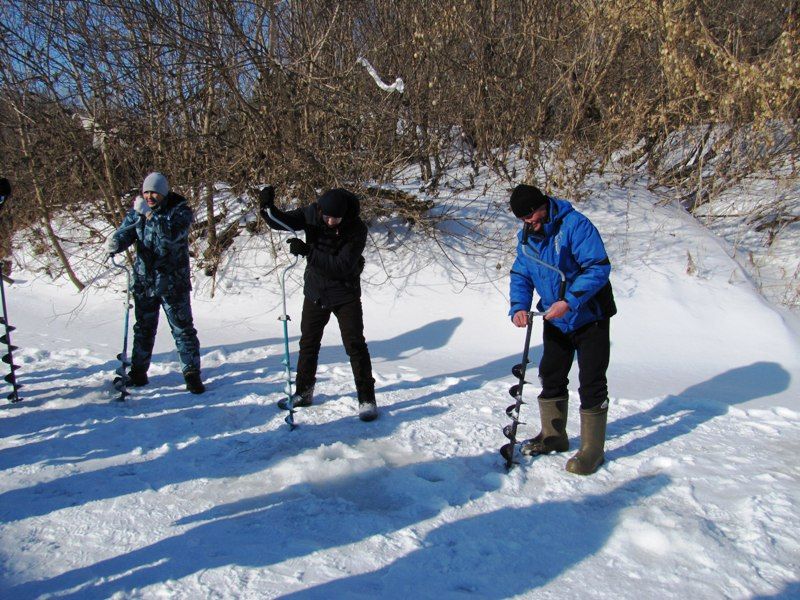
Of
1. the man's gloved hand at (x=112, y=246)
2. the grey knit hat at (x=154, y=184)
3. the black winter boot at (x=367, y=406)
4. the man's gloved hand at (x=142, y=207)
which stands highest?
the grey knit hat at (x=154, y=184)

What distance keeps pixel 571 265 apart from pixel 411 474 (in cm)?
165

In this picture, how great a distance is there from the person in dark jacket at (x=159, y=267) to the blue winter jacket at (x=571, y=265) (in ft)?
9.54

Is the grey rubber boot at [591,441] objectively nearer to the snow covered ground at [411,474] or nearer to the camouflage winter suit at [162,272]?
the snow covered ground at [411,474]

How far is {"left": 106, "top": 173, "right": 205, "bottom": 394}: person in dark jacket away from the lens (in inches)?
195

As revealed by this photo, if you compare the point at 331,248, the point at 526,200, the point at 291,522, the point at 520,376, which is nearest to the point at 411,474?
the point at 291,522

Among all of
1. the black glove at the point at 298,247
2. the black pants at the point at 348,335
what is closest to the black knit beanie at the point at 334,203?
the black glove at the point at 298,247

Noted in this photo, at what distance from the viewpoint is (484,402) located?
5.09 m

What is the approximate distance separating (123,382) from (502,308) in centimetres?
437

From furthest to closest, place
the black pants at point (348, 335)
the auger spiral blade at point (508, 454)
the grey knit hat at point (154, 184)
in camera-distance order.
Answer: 1. the grey knit hat at point (154, 184)
2. the black pants at point (348, 335)
3. the auger spiral blade at point (508, 454)

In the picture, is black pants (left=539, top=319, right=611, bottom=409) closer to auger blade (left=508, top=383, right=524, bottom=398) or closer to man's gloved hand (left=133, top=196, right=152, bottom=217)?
auger blade (left=508, top=383, right=524, bottom=398)

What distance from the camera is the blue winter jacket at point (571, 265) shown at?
358cm

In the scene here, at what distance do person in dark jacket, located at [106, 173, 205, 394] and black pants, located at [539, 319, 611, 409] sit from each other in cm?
306

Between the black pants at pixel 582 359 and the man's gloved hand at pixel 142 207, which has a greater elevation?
the man's gloved hand at pixel 142 207

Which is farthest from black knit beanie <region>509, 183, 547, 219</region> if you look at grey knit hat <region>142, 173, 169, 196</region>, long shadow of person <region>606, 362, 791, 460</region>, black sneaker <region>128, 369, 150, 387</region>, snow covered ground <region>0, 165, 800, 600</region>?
black sneaker <region>128, 369, 150, 387</region>
